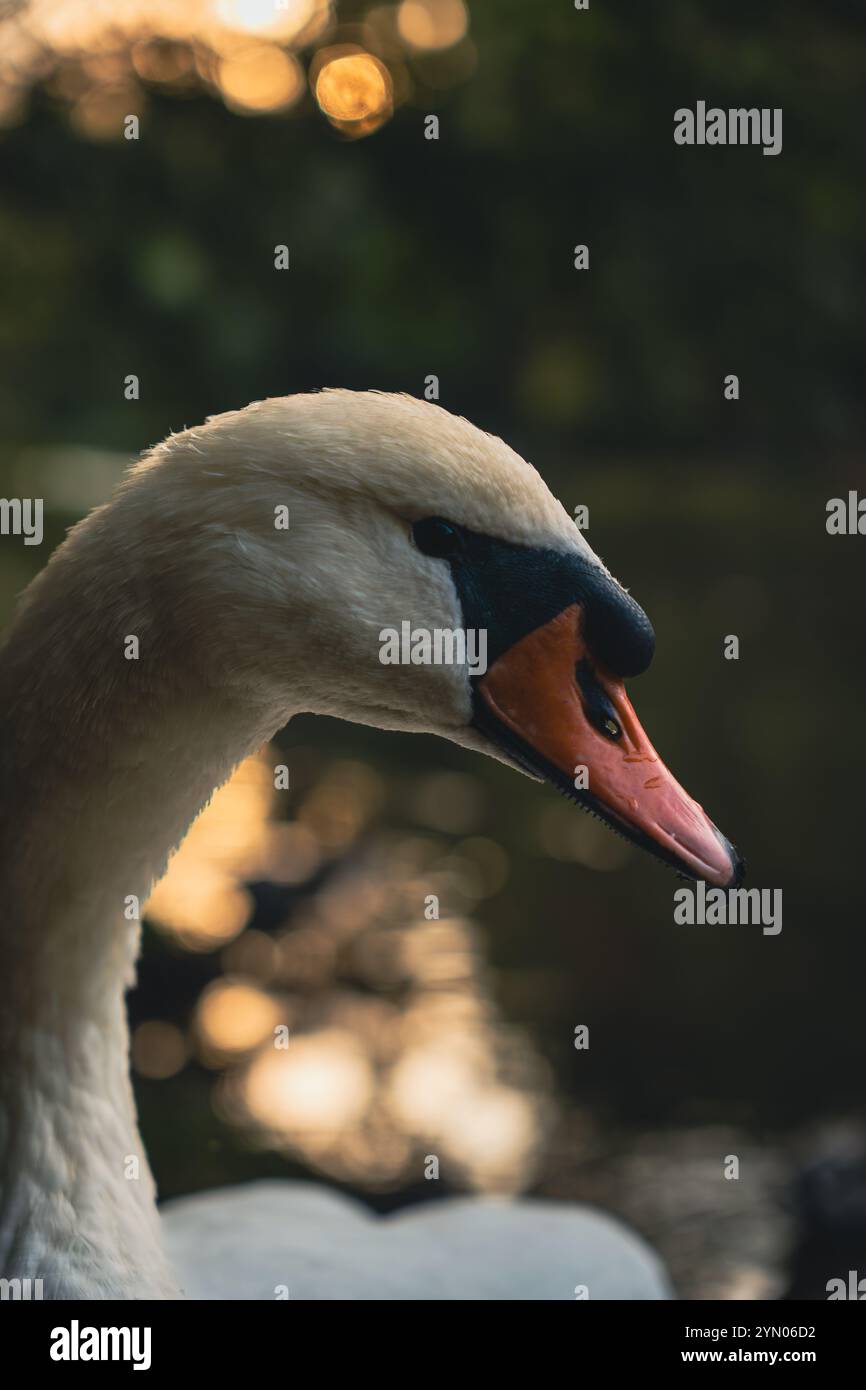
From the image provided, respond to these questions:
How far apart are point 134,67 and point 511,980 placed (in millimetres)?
14948

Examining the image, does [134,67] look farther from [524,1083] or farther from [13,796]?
[13,796]

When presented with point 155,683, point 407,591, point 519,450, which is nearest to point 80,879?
point 155,683

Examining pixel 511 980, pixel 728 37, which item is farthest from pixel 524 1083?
pixel 728 37

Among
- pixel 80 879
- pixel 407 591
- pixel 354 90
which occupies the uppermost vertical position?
pixel 354 90

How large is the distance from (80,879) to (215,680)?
0.29 meters

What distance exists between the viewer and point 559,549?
5.66ft

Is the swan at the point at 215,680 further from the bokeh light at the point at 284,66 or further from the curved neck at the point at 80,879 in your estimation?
the bokeh light at the point at 284,66

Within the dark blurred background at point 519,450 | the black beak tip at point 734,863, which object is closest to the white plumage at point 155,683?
the black beak tip at point 734,863

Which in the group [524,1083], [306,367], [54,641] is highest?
[306,367]

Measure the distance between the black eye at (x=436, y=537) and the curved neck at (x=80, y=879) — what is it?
282mm

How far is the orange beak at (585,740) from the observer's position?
1773mm

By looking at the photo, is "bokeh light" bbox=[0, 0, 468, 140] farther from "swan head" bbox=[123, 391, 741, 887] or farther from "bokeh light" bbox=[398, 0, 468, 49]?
"swan head" bbox=[123, 391, 741, 887]

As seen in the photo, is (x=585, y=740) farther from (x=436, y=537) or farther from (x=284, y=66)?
(x=284, y=66)

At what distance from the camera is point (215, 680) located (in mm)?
1682
